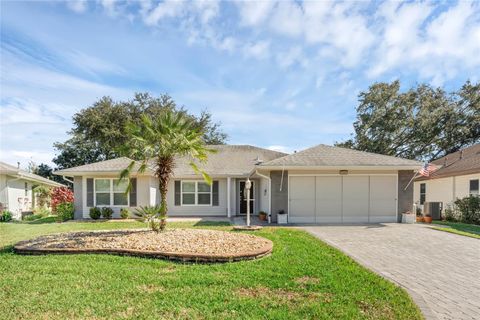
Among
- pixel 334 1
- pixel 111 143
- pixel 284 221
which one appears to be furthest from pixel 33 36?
pixel 111 143

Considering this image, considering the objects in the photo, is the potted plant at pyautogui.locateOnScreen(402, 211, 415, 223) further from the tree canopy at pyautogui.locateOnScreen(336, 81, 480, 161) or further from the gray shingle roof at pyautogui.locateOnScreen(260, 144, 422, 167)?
the tree canopy at pyautogui.locateOnScreen(336, 81, 480, 161)

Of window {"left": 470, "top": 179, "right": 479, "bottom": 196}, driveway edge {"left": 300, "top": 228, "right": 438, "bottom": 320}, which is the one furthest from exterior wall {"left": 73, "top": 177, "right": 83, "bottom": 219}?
window {"left": 470, "top": 179, "right": 479, "bottom": 196}

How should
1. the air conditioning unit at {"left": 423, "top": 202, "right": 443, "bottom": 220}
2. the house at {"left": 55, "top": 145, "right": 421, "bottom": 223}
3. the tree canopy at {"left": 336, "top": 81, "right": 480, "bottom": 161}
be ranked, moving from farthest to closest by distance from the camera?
the tree canopy at {"left": 336, "top": 81, "right": 480, "bottom": 161}, the air conditioning unit at {"left": 423, "top": 202, "right": 443, "bottom": 220}, the house at {"left": 55, "top": 145, "right": 421, "bottom": 223}

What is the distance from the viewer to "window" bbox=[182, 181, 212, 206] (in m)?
18.6

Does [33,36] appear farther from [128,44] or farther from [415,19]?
[415,19]

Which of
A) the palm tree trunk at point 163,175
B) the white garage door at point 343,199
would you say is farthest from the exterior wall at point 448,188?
the palm tree trunk at point 163,175

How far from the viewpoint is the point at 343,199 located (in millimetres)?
15320

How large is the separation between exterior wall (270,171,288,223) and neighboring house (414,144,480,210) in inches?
408

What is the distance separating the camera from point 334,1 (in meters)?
9.80

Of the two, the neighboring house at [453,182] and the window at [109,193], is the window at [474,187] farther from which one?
the window at [109,193]

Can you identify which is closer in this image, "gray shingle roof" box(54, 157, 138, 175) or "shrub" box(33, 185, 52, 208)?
"gray shingle roof" box(54, 157, 138, 175)

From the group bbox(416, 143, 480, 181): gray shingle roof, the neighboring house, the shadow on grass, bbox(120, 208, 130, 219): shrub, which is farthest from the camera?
the neighboring house

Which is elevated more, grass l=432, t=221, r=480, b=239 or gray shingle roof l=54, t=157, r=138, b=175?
gray shingle roof l=54, t=157, r=138, b=175

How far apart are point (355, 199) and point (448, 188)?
8.80 metres
